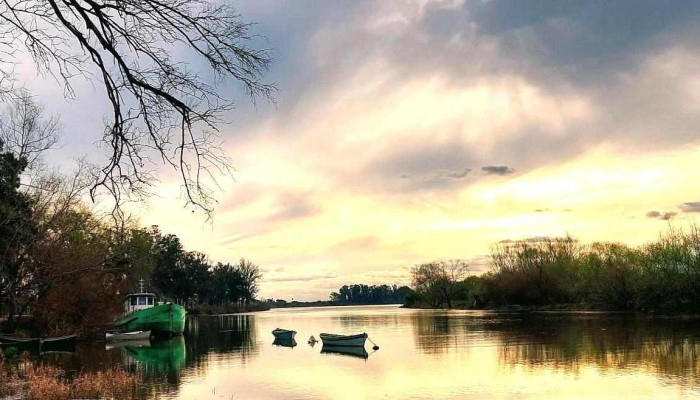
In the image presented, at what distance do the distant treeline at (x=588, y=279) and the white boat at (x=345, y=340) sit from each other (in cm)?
4666

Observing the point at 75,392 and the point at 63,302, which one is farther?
the point at 63,302

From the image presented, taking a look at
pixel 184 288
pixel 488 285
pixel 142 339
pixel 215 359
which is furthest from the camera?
pixel 184 288

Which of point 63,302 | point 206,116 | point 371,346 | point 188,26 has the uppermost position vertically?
point 188,26

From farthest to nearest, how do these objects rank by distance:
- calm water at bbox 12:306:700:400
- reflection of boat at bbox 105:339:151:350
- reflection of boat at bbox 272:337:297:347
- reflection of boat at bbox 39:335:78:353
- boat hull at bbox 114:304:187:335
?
boat hull at bbox 114:304:187:335
reflection of boat at bbox 272:337:297:347
reflection of boat at bbox 105:339:151:350
reflection of boat at bbox 39:335:78:353
calm water at bbox 12:306:700:400

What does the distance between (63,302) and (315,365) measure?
23089 millimetres

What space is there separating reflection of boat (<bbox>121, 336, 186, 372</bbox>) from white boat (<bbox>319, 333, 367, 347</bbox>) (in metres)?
9.87

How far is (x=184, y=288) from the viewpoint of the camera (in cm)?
13288

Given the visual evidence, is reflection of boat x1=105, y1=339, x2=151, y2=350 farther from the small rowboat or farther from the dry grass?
the dry grass

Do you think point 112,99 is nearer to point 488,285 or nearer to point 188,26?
point 188,26

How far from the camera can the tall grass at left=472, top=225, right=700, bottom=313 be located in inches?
2867

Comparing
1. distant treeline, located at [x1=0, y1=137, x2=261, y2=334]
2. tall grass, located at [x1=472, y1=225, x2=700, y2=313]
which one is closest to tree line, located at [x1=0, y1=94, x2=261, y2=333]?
distant treeline, located at [x1=0, y1=137, x2=261, y2=334]

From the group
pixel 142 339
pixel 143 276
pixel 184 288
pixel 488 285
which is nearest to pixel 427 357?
pixel 142 339

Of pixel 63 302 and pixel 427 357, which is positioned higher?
pixel 63 302

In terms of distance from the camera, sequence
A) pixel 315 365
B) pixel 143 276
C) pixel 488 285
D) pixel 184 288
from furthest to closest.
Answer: pixel 184 288 < pixel 488 285 < pixel 143 276 < pixel 315 365
